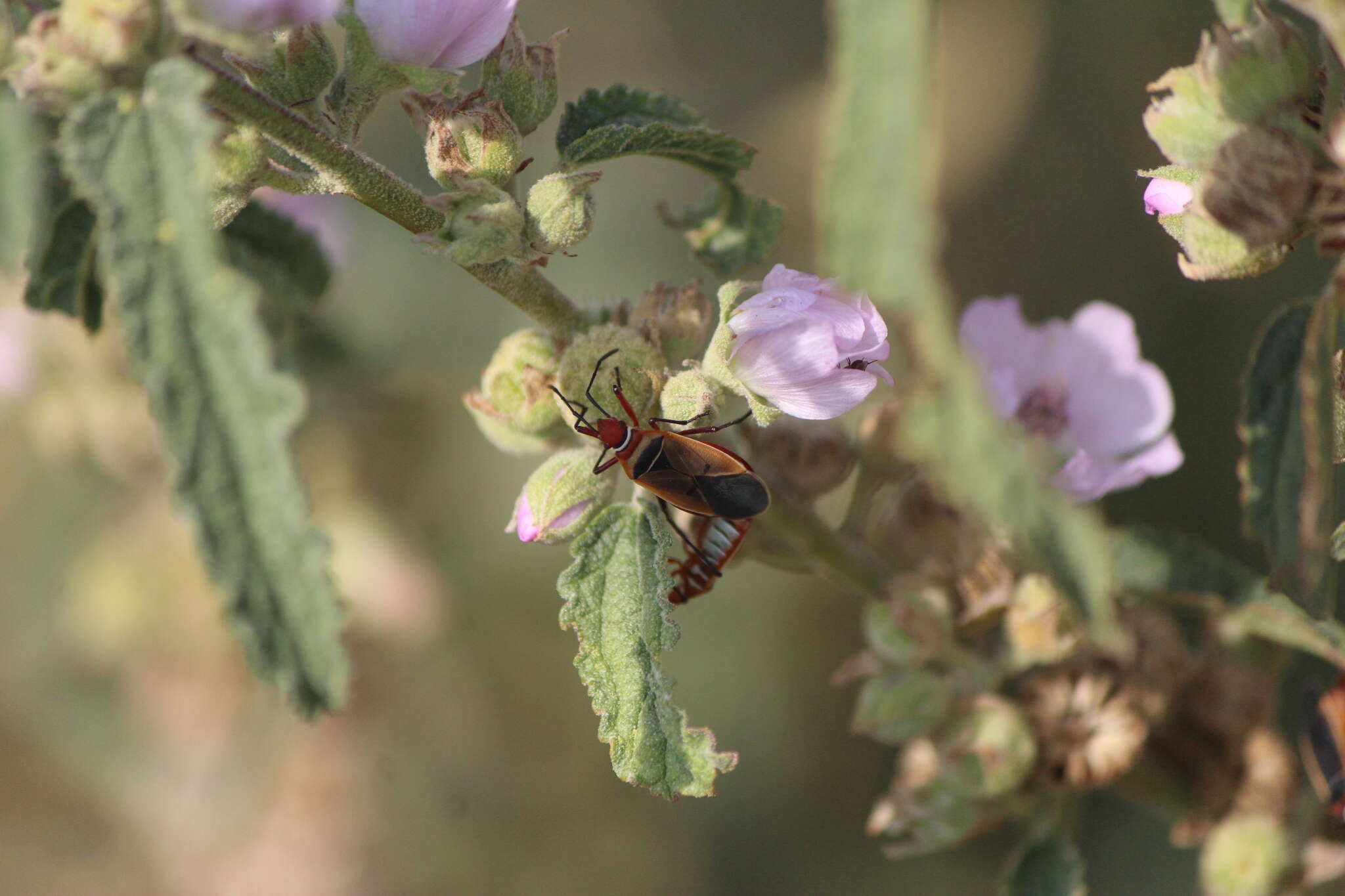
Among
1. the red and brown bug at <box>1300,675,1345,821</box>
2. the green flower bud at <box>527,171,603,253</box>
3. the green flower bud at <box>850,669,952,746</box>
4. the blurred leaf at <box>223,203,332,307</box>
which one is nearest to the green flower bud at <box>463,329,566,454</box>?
the green flower bud at <box>527,171,603,253</box>

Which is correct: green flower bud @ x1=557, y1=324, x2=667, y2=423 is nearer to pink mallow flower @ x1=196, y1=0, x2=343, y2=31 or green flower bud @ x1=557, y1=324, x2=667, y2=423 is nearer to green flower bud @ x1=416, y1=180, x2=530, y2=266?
green flower bud @ x1=416, y1=180, x2=530, y2=266

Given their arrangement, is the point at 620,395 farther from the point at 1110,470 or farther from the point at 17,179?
the point at 1110,470

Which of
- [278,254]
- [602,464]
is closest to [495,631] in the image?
[278,254]

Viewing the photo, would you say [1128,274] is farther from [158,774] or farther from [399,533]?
[158,774]

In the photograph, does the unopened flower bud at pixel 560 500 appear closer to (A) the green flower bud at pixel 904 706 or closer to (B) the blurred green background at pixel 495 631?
(A) the green flower bud at pixel 904 706

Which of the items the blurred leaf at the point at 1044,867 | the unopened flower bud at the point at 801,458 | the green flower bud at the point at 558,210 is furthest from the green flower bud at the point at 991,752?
the green flower bud at the point at 558,210

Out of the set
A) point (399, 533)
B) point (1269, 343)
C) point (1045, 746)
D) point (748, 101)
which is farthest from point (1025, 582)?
point (748, 101)

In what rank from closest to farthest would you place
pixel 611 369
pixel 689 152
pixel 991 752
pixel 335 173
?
pixel 335 173, pixel 611 369, pixel 689 152, pixel 991 752
